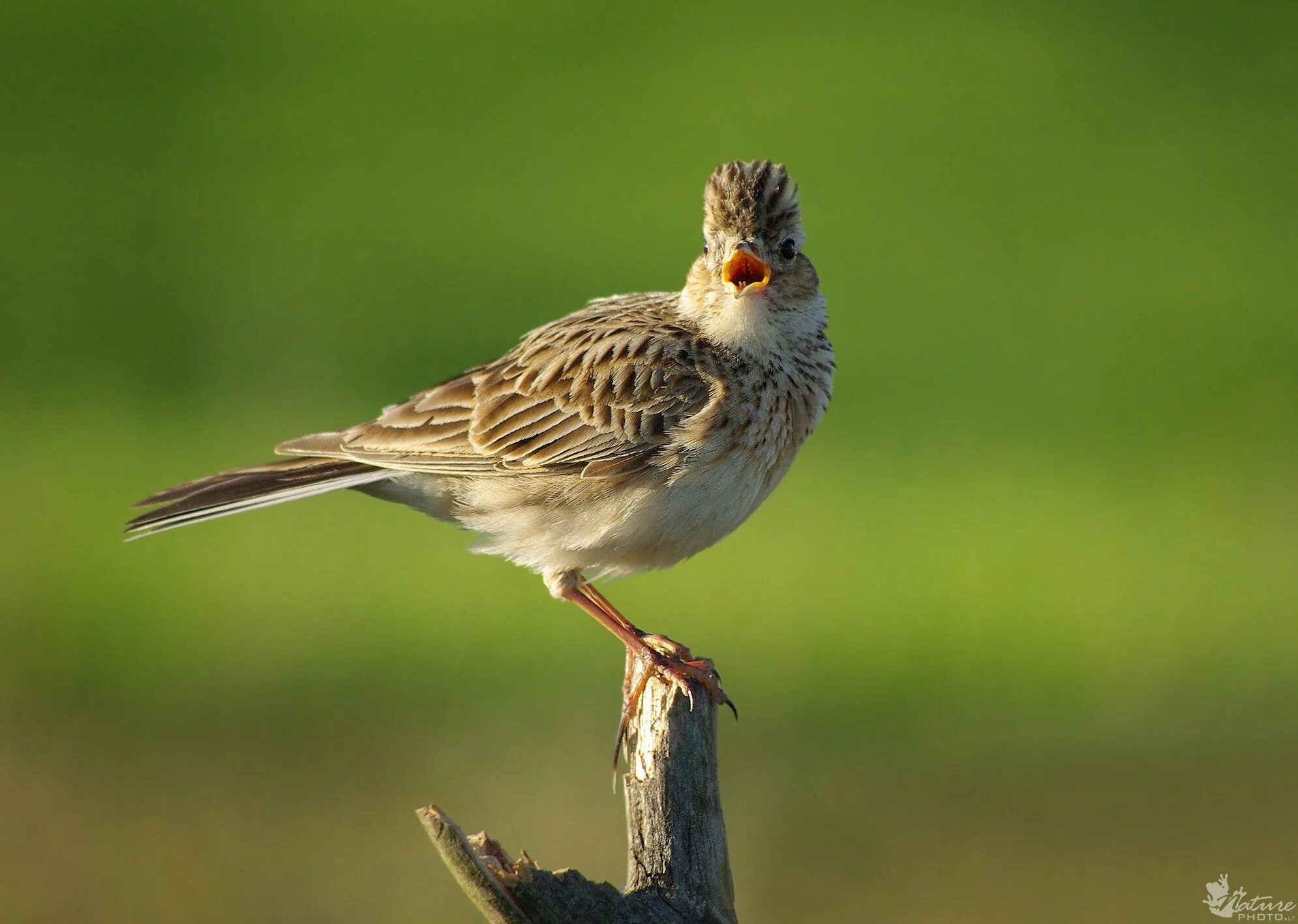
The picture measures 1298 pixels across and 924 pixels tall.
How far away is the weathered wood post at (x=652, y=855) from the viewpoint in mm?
4465

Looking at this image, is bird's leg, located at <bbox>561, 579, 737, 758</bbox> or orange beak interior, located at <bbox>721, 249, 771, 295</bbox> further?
orange beak interior, located at <bbox>721, 249, 771, 295</bbox>

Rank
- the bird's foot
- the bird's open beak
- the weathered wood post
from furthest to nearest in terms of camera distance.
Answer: the bird's open beak → the bird's foot → the weathered wood post

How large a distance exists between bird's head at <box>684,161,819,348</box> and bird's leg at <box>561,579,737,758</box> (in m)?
1.26

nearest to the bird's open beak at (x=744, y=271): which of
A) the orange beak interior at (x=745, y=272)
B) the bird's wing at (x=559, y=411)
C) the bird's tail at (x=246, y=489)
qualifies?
the orange beak interior at (x=745, y=272)

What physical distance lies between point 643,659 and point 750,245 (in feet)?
5.48

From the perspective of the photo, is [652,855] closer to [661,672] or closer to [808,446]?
[661,672]

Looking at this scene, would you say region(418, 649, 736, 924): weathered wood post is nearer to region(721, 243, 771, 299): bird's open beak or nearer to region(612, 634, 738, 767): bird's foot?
region(612, 634, 738, 767): bird's foot

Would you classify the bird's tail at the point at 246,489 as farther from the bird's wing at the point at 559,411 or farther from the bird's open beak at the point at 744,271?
the bird's open beak at the point at 744,271

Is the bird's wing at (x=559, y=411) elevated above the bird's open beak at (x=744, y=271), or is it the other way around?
the bird's open beak at (x=744, y=271)

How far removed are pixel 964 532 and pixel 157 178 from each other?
8725 millimetres

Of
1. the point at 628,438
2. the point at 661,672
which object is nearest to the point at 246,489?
the point at 628,438

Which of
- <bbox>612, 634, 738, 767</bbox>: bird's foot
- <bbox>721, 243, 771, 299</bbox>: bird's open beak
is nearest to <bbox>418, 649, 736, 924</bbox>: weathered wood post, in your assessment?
<bbox>612, 634, 738, 767</bbox>: bird's foot

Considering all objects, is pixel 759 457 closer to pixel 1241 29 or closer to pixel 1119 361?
pixel 1119 361

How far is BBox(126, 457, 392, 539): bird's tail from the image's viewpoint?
6258 mm
